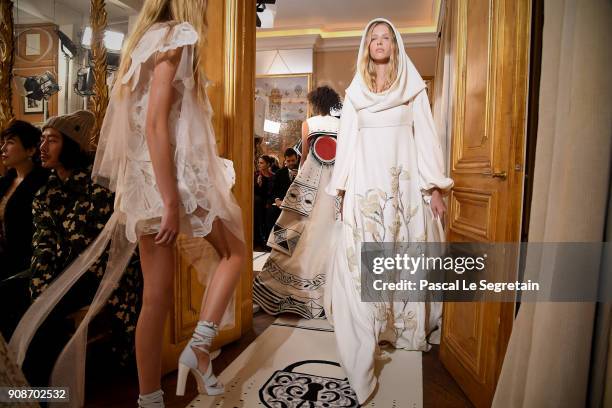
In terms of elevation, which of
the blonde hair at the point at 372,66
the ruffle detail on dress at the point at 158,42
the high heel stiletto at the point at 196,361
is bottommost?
the high heel stiletto at the point at 196,361

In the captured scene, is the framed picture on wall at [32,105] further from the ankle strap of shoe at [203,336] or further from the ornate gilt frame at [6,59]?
the ankle strap of shoe at [203,336]

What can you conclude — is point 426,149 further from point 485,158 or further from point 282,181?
point 282,181

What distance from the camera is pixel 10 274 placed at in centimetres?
192

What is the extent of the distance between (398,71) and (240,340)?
6.44 feet

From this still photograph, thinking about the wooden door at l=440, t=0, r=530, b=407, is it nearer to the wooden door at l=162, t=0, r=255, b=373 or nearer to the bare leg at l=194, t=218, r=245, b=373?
the bare leg at l=194, t=218, r=245, b=373

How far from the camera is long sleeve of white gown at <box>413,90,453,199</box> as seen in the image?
2229 mm

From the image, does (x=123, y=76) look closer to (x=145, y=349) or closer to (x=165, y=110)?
(x=165, y=110)

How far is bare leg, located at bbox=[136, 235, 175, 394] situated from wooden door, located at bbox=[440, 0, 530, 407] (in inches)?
54.1

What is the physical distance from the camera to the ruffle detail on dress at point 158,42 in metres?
1.25

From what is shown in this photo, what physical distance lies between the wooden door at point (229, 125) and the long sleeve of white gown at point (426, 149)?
112cm

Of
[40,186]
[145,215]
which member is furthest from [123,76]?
[40,186]
